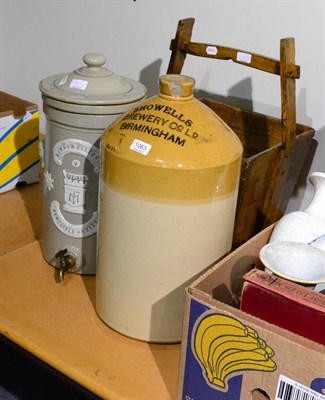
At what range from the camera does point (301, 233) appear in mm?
910

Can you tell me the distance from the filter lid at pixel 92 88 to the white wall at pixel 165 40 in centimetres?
34

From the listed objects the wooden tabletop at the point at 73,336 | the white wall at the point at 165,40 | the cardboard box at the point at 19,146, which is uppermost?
the white wall at the point at 165,40

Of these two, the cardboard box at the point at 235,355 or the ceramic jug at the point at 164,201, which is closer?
the cardboard box at the point at 235,355

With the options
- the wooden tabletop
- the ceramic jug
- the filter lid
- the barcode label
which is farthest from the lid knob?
the barcode label

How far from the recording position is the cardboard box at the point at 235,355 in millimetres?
699

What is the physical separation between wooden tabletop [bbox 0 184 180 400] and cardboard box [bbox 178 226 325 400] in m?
0.09

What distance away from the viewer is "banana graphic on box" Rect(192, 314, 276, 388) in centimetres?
73

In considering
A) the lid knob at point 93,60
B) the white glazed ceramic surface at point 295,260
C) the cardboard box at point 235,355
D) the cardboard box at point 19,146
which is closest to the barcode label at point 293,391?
the cardboard box at point 235,355

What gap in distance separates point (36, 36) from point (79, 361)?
109 centimetres

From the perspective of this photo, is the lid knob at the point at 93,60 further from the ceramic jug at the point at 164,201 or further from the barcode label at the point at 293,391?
the barcode label at the point at 293,391

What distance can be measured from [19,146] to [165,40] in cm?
42

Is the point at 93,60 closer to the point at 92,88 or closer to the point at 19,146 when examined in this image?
the point at 92,88

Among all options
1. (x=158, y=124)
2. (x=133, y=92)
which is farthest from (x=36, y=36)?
(x=158, y=124)

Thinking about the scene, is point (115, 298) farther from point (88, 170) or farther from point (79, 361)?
point (88, 170)
